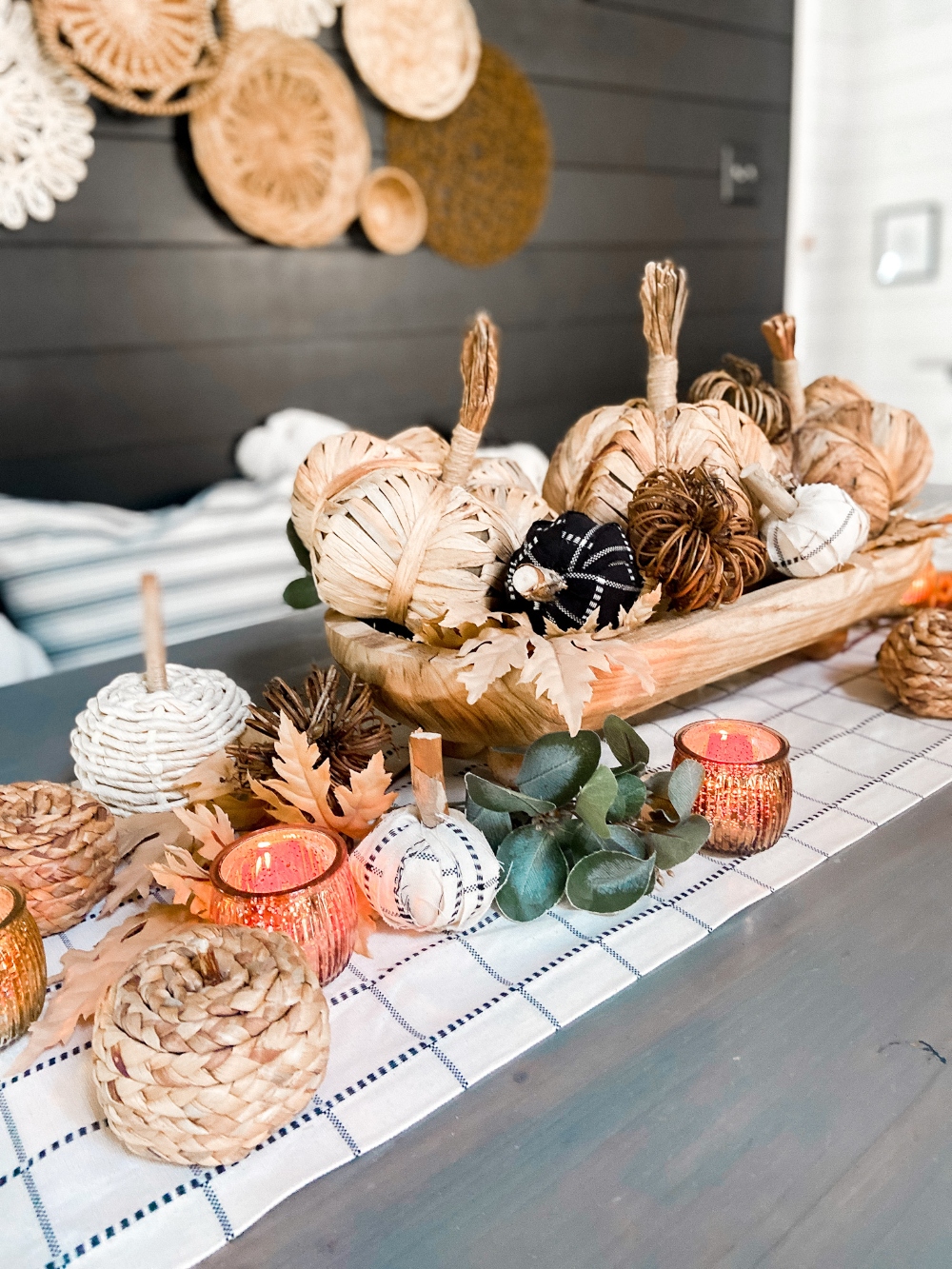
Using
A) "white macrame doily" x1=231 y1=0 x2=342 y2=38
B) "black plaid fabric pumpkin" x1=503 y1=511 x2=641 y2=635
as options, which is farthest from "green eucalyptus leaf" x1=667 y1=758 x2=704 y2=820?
"white macrame doily" x1=231 y1=0 x2=342 y2=38

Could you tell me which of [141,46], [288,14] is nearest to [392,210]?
[288,14]

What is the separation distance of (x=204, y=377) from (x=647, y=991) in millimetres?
1608

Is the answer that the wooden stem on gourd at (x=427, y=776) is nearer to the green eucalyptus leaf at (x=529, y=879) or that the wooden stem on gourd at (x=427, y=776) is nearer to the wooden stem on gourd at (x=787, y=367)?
the green eucalyptus leaf at (x=529, y=879)

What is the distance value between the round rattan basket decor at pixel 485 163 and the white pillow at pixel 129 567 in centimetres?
78

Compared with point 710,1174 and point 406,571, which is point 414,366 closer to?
point 406,571

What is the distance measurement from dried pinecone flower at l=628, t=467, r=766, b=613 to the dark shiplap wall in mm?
1363

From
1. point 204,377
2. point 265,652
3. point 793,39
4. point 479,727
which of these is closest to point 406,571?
point 479,727

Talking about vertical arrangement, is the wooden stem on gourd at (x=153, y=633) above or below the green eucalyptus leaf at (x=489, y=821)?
above

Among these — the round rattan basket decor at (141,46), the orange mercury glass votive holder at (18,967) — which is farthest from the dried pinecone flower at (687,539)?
the round rattan basket decor at (141,46)

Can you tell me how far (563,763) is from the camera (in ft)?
1.54

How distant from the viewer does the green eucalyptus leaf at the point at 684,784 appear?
1.56 ft

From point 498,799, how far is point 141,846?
0.20 metres

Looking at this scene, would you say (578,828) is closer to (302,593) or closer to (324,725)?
(324,725)

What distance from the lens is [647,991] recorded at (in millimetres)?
417
